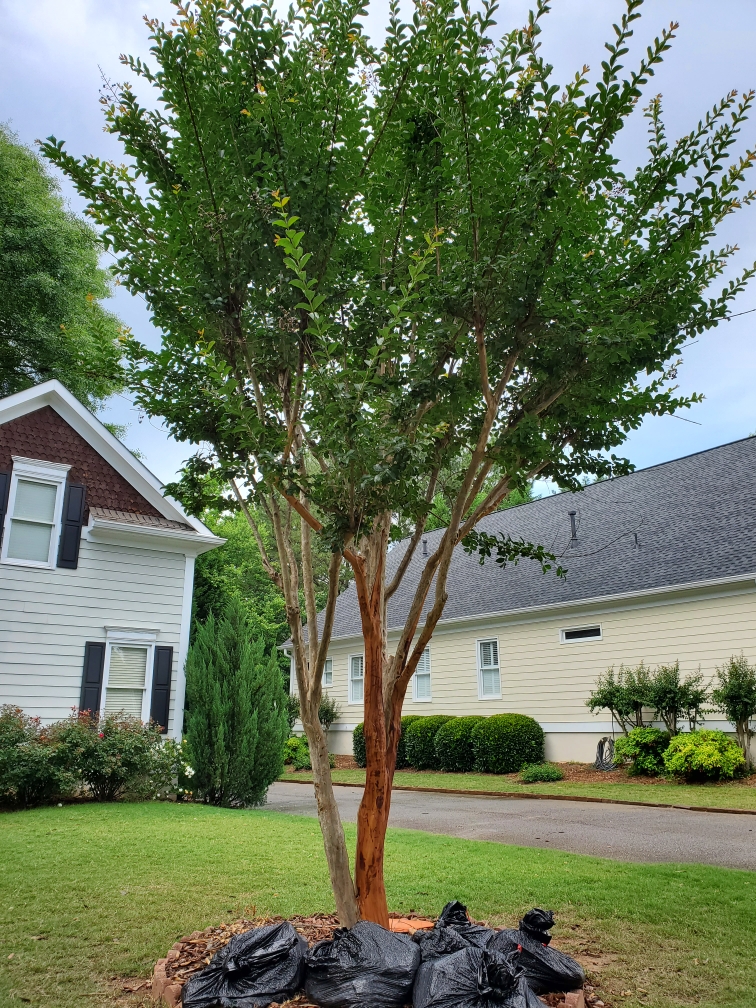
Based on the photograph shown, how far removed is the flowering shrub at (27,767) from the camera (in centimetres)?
901

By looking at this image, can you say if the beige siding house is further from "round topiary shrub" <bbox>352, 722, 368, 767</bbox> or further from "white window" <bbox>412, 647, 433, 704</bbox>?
"round topiary shrub" <bbox>352, 722, 368, 767</bbox>

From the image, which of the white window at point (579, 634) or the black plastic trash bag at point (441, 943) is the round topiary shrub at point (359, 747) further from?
the black plastic trash bag at point (441, 943)

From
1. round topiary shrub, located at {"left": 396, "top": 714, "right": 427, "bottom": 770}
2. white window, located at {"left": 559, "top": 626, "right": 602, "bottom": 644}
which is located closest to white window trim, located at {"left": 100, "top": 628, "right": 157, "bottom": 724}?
round topiary shrub, located at {"left": 396, "top": 714, "right": 427, "bottom": 770}

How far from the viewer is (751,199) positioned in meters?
4.20

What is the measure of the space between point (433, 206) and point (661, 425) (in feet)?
7.24

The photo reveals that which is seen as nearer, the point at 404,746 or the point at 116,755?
the point at 116,755

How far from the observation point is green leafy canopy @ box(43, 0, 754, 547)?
11.0 ft

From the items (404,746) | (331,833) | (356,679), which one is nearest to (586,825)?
(331,833)

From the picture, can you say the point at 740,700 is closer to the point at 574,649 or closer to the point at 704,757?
the point at 704,757

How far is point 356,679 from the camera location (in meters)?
21.0

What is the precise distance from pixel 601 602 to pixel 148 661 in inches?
334

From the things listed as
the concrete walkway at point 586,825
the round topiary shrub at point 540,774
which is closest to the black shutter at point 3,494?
the concrete walkway at point 586,825

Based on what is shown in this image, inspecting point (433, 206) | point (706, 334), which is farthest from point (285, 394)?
point (706, 334)

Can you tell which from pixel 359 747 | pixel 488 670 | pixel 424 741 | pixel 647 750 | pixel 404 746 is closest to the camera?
pixel 647 750
